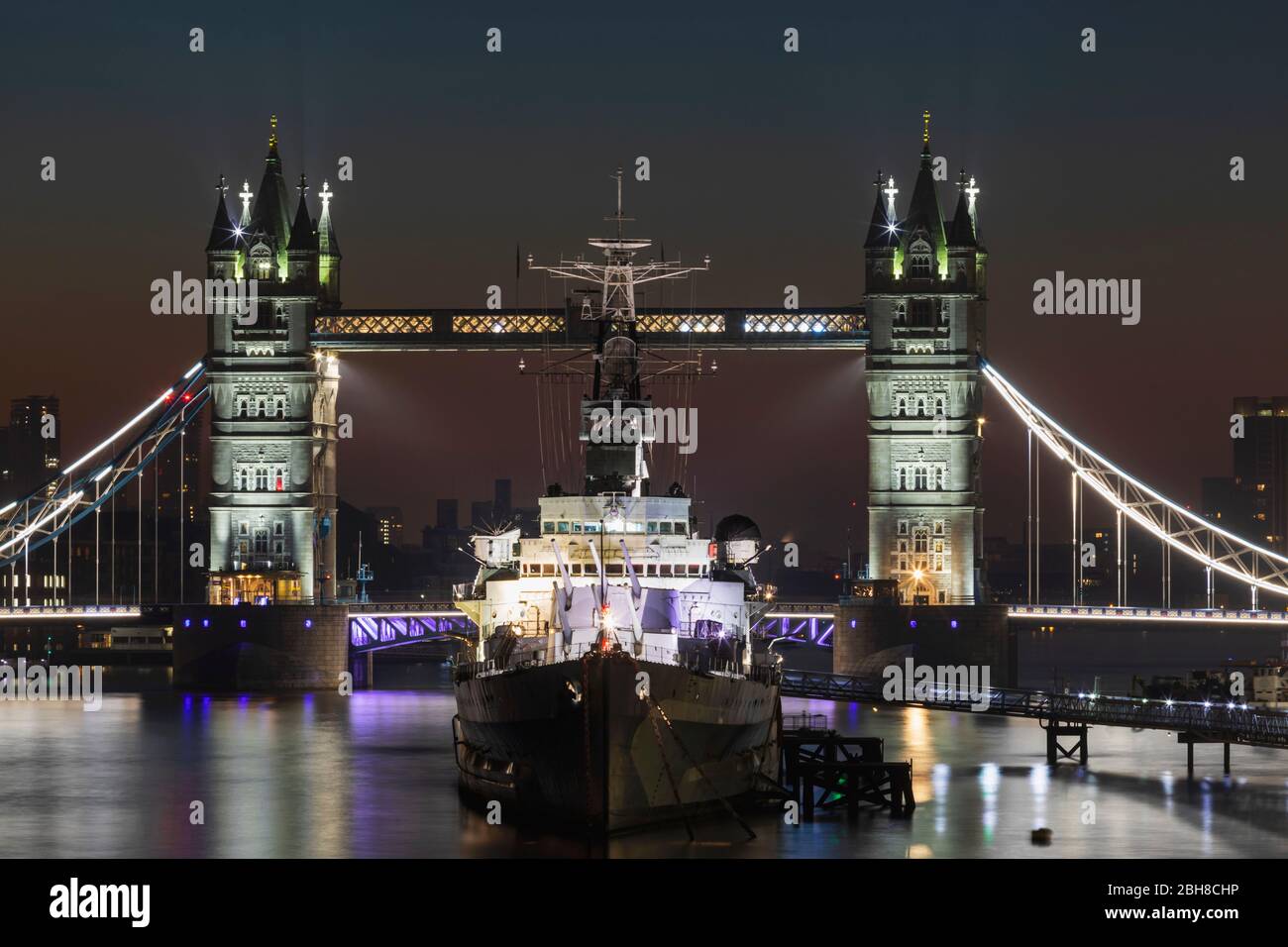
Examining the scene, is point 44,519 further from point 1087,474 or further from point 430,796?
point 430,796

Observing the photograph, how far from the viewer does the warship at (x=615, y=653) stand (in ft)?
189

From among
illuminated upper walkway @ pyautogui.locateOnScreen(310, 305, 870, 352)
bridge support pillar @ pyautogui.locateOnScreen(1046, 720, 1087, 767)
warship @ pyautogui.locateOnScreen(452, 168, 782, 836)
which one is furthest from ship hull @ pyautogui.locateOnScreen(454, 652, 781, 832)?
illuminated upper walkway @ pyautogui.locateOnScreen(310, 305, 870, 352)

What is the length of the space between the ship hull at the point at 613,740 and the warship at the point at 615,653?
0.05 meters

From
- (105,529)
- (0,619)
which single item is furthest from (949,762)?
(105,529)

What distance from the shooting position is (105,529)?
198750 millimetres

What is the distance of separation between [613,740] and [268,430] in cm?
6562

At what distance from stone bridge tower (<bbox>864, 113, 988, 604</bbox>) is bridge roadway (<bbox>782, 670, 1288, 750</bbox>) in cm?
2866

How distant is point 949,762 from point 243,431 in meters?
48.1

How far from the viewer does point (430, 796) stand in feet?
236

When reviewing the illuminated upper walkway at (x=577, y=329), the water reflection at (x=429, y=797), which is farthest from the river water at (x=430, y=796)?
the illuminated upper walkway at (x=577, y=329)

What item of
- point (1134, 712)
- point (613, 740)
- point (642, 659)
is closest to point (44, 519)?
point (1134, 712)

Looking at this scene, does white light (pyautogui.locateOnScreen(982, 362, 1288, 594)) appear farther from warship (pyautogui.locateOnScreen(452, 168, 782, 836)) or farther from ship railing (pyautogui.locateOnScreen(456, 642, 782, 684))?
ship railing (pyautogui.locateOnScreen(456, 642, 782, 684))
